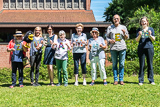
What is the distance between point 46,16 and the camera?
58.9 feet

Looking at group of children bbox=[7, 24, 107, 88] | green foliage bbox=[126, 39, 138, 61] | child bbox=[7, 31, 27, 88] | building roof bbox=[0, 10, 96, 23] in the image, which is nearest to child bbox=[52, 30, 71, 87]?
group of children bbox=[7, 24, 107, 88]

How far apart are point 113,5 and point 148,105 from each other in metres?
35.4

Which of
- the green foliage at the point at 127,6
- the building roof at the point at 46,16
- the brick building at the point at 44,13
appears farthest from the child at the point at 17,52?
the green foliage at the point at 127,6

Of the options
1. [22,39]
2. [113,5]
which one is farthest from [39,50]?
[113,5]

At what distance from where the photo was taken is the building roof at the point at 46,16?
1691cm

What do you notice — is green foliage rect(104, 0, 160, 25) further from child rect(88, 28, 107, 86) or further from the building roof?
child rect(88, 28, 107, 86)

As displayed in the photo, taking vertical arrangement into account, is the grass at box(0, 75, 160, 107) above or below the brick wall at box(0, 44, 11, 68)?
below

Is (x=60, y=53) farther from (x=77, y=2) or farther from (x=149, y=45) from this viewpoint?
(x=77, y=2)

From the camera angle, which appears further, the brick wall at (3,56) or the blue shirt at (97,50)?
the brick wall at (3,56)

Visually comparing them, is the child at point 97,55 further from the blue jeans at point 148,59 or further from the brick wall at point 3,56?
the brick wall at point 3,56

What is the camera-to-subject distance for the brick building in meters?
14.7

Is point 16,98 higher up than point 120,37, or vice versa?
point 120,37

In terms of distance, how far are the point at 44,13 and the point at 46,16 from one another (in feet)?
2.73

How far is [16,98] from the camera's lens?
A: 5.11 m
